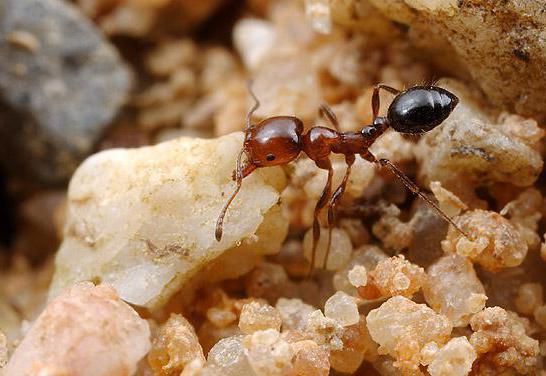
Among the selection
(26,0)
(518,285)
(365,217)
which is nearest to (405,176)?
(365,217)

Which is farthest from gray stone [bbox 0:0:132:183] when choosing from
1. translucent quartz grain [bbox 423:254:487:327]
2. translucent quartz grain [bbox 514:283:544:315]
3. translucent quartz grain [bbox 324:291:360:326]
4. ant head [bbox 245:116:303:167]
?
translucent quartz grain [bbox 514:283:544:315]

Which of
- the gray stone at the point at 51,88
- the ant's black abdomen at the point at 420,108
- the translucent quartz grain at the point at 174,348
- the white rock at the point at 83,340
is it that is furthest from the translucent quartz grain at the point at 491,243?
the gray stone at the point at 51,88

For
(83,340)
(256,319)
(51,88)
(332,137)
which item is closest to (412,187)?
(332,137)

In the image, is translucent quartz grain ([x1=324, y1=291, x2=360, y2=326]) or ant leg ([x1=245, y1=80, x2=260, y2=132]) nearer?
translucent quartz grain ([x1=324, y1=291, x2=360, y2=326])

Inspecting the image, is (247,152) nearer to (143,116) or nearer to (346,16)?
(346,16)

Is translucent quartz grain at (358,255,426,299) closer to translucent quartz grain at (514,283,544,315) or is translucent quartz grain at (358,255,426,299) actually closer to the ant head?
translucent quartz grain at (514,283,544,315)

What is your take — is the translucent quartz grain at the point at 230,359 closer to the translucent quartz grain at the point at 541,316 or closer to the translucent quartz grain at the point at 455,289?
the translucent quartz grain at the point at 455,289
